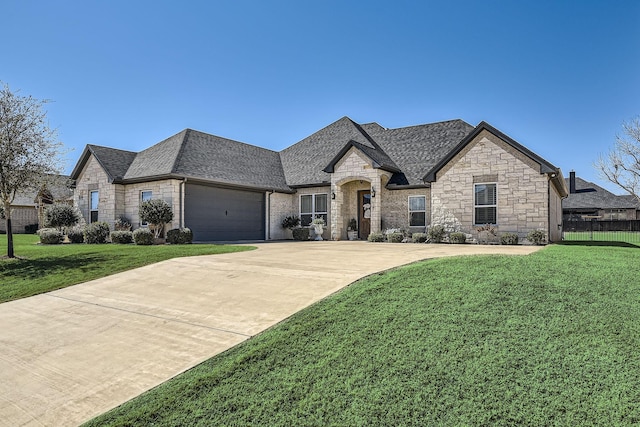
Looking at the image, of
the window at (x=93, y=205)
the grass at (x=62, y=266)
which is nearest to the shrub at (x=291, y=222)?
the grass at (x=62, y=266)

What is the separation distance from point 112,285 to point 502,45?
15776 millimetres

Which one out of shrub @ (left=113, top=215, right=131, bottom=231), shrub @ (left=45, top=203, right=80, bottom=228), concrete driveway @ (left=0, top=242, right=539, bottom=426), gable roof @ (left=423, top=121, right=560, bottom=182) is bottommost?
concrete driveway @ (left=0, top=242, right=539, bottom=426)

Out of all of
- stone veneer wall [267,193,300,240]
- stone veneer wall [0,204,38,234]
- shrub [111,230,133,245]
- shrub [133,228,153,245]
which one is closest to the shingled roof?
stone veneer wall [267,193,300,240]

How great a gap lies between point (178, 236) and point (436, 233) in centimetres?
1192

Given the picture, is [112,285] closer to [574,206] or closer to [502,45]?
[502,45]

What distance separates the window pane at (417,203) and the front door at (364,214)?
2.81m

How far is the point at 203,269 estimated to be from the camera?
372 inches

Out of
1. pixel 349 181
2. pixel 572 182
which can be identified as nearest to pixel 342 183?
pixel 349 181

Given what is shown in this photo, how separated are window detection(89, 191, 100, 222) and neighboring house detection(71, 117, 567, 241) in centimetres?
6

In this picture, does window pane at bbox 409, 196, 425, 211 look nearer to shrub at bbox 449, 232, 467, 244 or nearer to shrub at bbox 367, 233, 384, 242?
shrub at bbox 367, 233, 384, 242

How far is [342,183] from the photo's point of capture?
68.2 ft

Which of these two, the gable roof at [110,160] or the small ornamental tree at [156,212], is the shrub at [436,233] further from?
the gable roof at [110,160]

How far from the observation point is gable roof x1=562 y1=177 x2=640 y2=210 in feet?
147

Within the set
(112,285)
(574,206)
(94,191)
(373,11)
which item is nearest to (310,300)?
(112,285)
